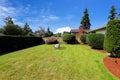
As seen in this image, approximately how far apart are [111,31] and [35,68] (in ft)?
22.5

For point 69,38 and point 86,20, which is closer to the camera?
point 69,38

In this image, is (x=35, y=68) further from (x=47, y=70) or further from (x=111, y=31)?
(x=111, y=31)

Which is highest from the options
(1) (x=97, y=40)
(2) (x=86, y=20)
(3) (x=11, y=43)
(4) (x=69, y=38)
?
(2) (x=86, y=20)

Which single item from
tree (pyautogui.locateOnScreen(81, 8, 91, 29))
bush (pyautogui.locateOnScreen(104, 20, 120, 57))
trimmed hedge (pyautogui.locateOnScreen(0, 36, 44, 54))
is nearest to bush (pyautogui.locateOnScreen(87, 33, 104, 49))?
bush (pyautogui.locateOnScreen(104, 20, 120, 57))

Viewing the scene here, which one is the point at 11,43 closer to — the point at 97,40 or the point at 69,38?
the point at 97,40

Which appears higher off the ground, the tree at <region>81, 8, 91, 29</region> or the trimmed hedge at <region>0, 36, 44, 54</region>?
the tree at <region>81, 8, 91, 29</region>

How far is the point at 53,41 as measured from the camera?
2669 centimetres

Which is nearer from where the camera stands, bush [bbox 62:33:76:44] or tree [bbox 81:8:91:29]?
bush [bbox 62:33:76:44]

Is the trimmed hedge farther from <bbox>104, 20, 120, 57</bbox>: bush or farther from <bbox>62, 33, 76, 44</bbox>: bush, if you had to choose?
<bbox>104, 20, 120, 57</bbox>: bush

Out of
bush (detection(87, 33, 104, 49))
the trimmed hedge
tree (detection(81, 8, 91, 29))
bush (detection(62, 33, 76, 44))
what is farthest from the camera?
tree (detection(81, 8, 91, 29))

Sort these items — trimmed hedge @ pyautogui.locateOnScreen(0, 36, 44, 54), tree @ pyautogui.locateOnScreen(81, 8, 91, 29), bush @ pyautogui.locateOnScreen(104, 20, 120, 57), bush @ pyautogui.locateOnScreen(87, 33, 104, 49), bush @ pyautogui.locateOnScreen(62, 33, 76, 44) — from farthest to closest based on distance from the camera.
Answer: tree @ pyautogui.locateOnScreen(81, 8, 91, 29) < bush @ pyautogui.locateOnScreen(62, 33, 76, 44) < bush @ pyautogui.locateOnScreen(87, 33, 104, 49) < trimmed hedge @ pyautogui.locateOnScreen(0, 36, 44, 54) < bush @ pyautogui.locateOnScreen(104, 20, 120, 57)

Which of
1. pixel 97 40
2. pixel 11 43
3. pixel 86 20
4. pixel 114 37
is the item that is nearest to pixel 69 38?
pixel 97 40

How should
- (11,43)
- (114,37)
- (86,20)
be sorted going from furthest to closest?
(86,20) < (11,43) < (114,37)

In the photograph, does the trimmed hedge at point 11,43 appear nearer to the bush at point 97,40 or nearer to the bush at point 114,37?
the bush at point 97,40
